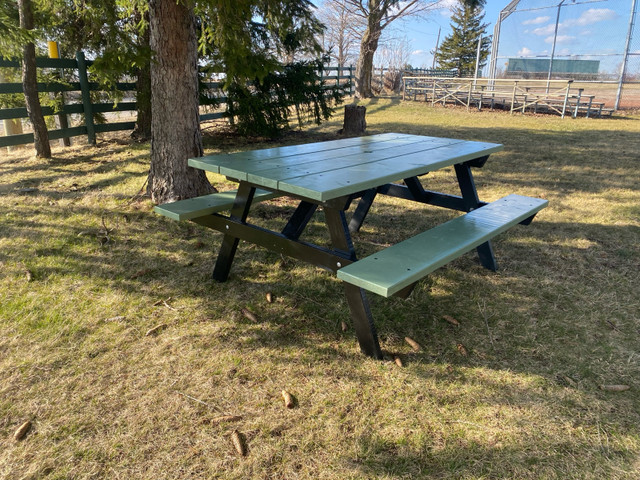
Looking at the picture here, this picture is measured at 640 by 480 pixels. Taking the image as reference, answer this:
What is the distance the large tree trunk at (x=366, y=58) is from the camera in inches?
691

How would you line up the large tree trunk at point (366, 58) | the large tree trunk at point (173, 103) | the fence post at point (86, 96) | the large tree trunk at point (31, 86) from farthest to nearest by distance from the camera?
the large tree trunk at point (366, 58), the fence post at point (86, 96), the large tree trunk at point (31, 86), the large tree trunk at point (173, 103)

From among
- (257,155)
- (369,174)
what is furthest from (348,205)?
(257,155)

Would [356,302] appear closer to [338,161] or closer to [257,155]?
[338,161]

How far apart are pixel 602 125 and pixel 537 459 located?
1254 cm

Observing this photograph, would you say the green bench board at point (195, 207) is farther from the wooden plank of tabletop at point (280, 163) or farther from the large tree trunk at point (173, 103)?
the large tree trunk at point (173, 103)

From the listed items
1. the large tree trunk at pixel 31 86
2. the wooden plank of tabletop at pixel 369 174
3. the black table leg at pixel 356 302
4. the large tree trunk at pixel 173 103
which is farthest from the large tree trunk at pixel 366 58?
the black table leg at pixel 356 302

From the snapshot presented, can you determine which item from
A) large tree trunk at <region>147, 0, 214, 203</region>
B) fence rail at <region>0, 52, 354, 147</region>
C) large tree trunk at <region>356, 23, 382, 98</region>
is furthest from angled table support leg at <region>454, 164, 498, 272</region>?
large tree trunk at <region>356, 23, 382, 98</region>

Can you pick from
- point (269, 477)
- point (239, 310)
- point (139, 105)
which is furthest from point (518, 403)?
point (139, 105)

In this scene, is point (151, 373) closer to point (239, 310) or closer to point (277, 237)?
point (239, 310)

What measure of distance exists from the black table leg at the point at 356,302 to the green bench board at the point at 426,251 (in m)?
0.19

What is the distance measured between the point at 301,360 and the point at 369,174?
1.09m

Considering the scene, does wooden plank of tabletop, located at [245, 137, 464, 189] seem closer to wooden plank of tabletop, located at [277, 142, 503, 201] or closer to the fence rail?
wooden plank of tabletop, located at [277, 142, 503, 201]

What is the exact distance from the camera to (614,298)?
302cm

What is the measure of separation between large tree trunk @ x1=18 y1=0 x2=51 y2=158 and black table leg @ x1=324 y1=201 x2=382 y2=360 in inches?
252
